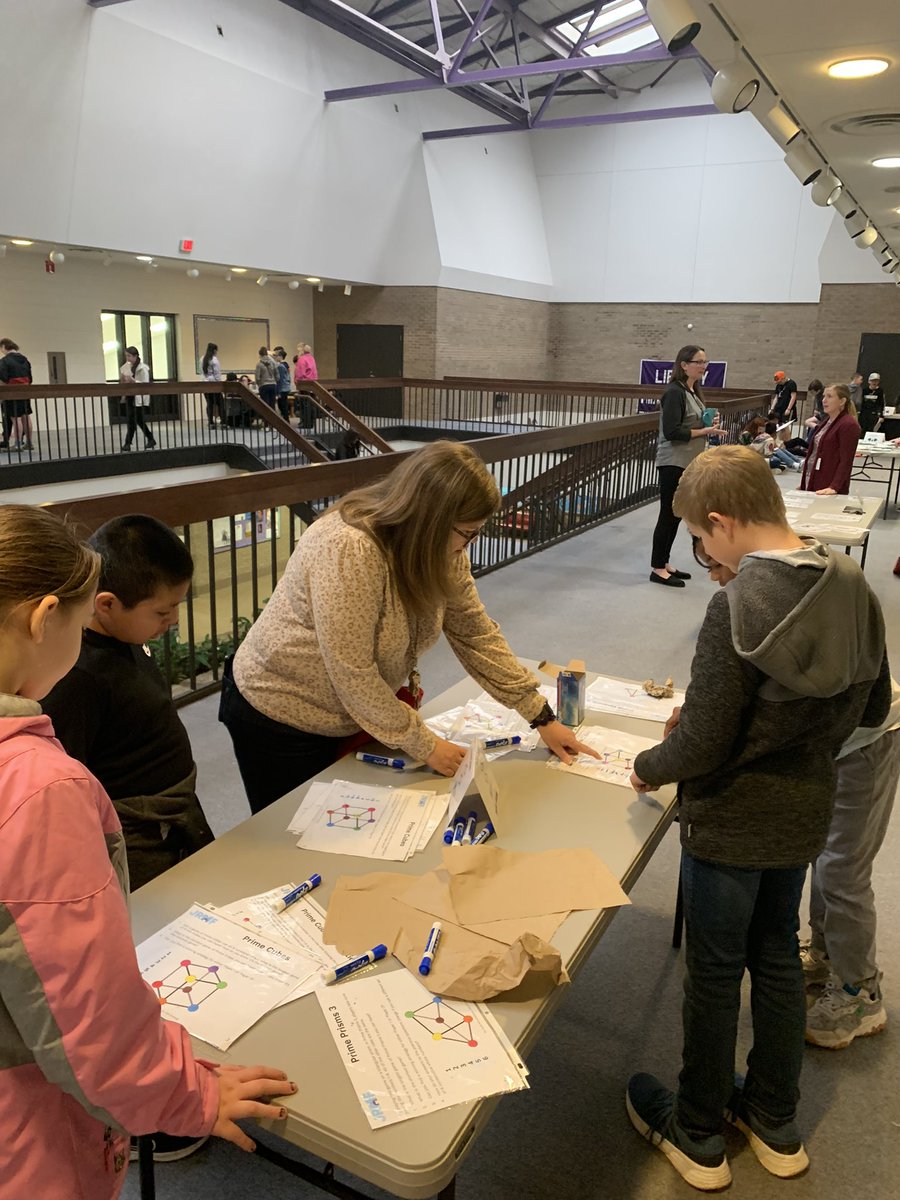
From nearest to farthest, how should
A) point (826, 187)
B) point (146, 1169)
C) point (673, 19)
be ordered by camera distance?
point (146, 1169)
point (673, 19)
point (826, 187)

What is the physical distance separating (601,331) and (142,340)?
439 inches

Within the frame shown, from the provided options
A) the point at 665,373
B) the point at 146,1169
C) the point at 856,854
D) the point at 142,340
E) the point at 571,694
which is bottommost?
the point at 146,1169

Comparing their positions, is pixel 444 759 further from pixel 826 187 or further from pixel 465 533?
pixel 826 187

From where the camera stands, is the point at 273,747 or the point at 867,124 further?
the point at 867,124

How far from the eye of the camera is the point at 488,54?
17188mm

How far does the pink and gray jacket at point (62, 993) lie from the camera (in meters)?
0.82

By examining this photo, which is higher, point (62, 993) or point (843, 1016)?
point (62, 993)

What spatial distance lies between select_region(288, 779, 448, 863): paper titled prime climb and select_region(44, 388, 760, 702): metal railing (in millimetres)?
1370

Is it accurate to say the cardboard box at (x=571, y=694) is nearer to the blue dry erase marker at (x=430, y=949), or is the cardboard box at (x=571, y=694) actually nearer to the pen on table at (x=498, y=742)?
the pen on table at (x=498, y=742)

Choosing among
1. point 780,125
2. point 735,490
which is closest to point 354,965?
point 735,490

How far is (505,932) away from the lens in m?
1.37

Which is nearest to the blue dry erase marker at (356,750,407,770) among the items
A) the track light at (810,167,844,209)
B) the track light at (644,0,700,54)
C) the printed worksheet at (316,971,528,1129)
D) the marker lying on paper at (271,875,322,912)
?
the marker lying on paper at (271,875,322,912)

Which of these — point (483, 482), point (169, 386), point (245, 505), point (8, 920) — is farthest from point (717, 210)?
point (8, 920)

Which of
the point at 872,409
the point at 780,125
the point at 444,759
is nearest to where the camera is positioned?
the point at 444,759
